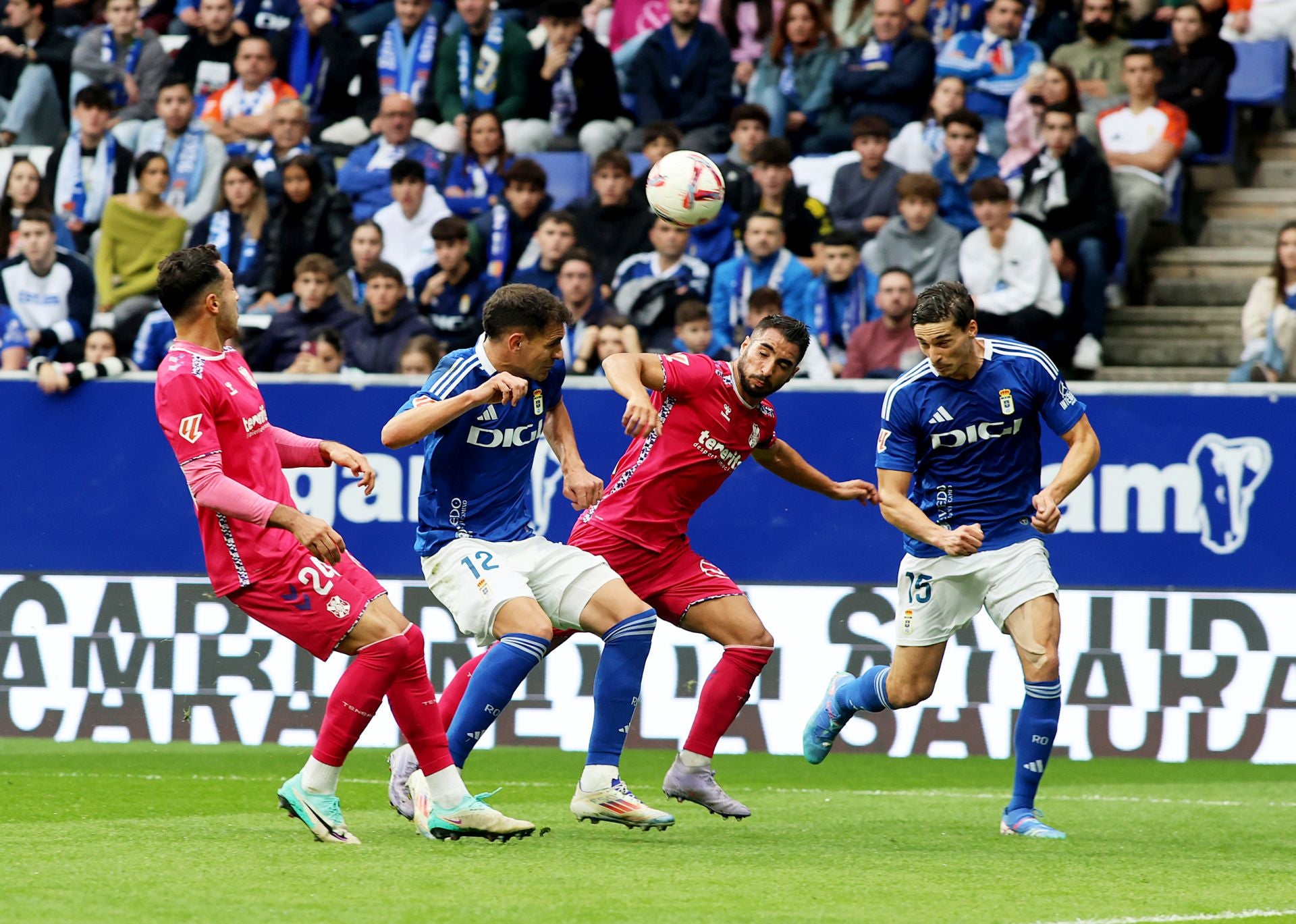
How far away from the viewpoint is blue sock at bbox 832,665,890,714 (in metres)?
8.24

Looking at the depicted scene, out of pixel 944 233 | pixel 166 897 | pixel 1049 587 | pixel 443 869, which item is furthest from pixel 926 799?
pixel 944 233

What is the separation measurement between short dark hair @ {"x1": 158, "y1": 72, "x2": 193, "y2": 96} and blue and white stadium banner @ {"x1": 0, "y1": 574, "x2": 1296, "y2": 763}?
5.83m

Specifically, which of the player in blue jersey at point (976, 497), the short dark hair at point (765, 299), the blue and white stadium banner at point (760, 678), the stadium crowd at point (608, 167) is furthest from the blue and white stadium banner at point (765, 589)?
the player in blue jersey at point (976, 497)

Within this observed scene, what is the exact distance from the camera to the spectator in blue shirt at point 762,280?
506 inches

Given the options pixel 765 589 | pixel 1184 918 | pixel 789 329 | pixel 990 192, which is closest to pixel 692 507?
pixel 789 329

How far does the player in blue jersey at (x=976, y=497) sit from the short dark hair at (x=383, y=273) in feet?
18.7

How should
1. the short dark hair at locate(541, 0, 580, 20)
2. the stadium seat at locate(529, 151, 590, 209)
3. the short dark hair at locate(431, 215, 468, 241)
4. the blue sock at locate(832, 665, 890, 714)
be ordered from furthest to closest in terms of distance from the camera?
1. the short dark hair at locate(541, 0, 580, 20)
2. the stadium seat at locate(529, 151, 590, 209)
3. the short dark hair at locate(431, 215, 468, 241)
4. the blue sock at locate(832, 665, 890, 714)

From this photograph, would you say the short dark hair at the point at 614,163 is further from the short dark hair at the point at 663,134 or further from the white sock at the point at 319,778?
the white sock at the point at 319,778

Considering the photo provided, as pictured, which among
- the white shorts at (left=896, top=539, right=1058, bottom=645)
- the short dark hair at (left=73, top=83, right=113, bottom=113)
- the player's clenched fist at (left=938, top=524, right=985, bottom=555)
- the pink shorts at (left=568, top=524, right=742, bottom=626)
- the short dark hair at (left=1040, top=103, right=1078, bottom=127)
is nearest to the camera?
the player's clenched fist at (left=938, top=524, right=985, bottom=555)

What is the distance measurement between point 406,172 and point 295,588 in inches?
312

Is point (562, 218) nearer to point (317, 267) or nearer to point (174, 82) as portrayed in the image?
point (317, 267)

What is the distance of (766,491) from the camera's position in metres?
11.5

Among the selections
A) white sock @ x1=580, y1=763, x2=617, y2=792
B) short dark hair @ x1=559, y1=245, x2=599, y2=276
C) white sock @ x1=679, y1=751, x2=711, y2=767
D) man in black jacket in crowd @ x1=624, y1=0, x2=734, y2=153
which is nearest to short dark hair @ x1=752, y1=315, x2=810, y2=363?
white sock @ x1=679, y1=751, x2=711, y2=767

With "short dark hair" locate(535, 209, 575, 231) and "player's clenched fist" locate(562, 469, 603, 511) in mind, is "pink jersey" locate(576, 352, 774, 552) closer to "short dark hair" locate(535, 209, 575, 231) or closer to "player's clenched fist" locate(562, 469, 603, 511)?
"player's clenched fist" locate(562, 469, 603, 511)
